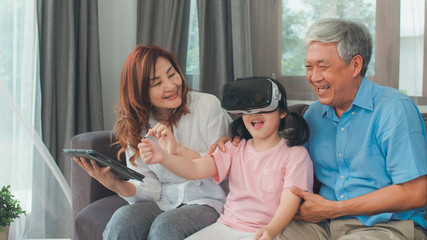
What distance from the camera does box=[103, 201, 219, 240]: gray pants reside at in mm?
1460

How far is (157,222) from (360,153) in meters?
0.73

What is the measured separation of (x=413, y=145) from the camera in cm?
124

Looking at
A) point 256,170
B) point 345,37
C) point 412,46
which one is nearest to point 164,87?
point 256,170

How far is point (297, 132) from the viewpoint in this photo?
1.50 meters

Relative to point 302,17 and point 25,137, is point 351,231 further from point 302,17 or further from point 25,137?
point 25,137

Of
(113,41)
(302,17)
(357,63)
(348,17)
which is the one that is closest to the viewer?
(357,63)

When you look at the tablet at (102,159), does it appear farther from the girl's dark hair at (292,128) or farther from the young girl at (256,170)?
the girl's dark hair at (292,128)

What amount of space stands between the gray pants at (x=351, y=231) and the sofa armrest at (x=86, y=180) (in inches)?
38.2

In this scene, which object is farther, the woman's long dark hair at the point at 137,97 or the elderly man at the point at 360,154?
the woman's long dark hair at the point at 137,97

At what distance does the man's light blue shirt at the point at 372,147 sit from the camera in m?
1.26

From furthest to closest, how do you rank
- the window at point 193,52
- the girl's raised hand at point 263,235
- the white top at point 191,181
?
the window at point 193,52
the white top at point 191,181
the girl's raised hand at point 263,235

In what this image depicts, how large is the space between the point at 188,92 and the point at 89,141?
53 centimetres

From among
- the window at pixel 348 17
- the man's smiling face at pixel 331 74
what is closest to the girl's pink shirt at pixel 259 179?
the man's smiling face at pixel 331 74

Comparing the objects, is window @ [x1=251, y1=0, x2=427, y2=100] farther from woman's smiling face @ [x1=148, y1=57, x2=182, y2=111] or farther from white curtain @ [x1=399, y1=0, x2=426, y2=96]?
woman's smiling face @ [x1=148, y1=57, x2=182, y2=111]
